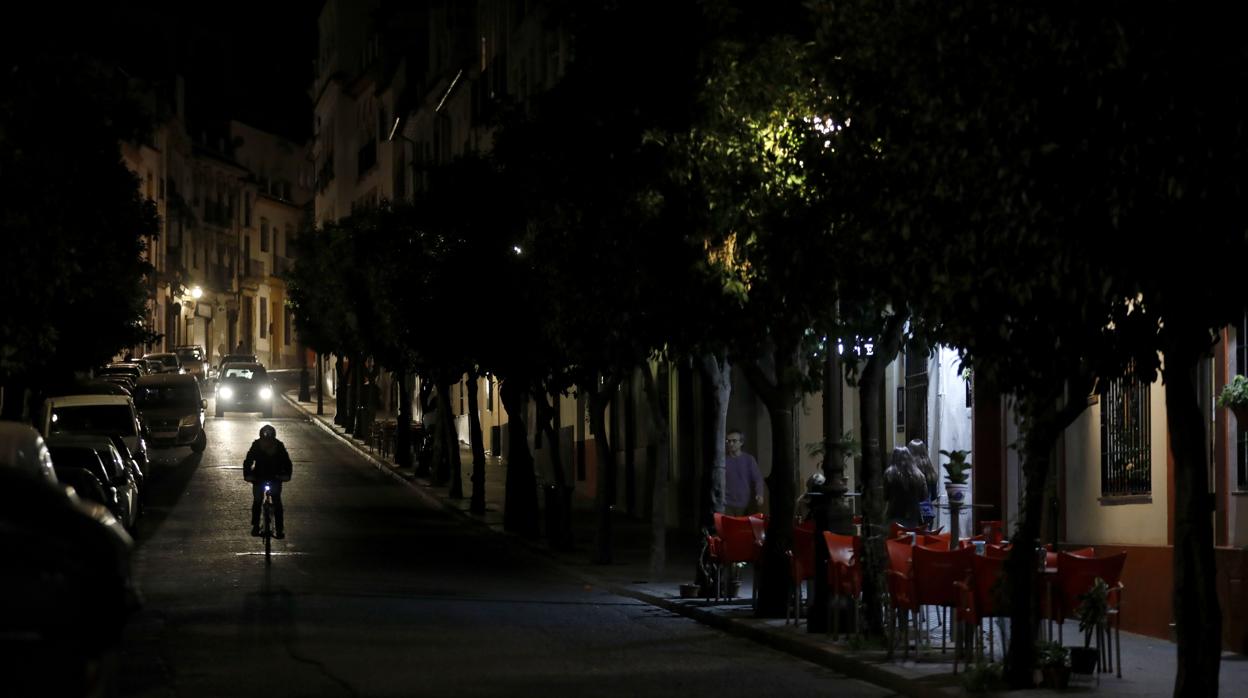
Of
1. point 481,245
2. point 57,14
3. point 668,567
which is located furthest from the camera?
point 481,245

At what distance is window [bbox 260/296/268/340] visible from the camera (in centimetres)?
12100

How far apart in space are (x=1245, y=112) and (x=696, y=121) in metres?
8.69

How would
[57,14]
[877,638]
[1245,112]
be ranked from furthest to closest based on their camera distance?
A: [57,14] < [877,638] < [1245,112]

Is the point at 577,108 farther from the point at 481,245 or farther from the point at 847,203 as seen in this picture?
the point at 481,245

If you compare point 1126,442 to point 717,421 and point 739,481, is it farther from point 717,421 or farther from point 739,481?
point 739,481

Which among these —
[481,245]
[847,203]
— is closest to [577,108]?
[847,203]

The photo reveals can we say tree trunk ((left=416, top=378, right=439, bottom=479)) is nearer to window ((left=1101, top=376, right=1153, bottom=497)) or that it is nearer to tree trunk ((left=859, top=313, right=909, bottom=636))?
window ((left=1101, top=376, right=1153, bottom=497))

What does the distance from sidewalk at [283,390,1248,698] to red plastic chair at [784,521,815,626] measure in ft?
0.73

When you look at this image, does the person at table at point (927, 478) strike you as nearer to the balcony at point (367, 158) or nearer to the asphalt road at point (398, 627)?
the asphalt road at point (398, 627)

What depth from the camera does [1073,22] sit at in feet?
36.7

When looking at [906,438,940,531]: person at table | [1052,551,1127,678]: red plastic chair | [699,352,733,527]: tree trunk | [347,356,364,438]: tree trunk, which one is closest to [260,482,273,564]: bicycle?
[699,352,733,527]: tree trunk

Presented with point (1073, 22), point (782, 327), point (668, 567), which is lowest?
point (668, 567)

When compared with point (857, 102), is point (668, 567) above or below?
below

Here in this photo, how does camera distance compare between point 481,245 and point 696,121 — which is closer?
point 696,121
